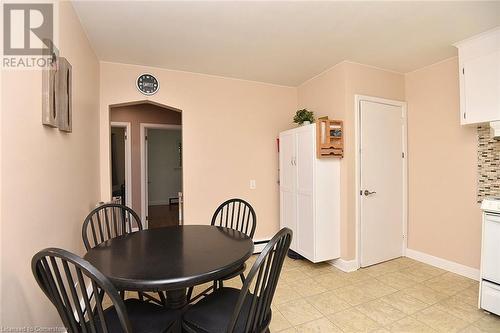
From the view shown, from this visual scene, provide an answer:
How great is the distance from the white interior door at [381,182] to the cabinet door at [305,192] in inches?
25.2

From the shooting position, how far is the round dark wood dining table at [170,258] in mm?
1101

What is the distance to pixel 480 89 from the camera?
228cm

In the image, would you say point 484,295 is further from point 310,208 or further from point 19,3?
point 19,3

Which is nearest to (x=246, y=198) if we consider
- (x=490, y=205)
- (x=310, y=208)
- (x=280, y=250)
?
(x=310, y=208)

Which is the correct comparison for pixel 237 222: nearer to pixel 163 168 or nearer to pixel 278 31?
pixel 278 31

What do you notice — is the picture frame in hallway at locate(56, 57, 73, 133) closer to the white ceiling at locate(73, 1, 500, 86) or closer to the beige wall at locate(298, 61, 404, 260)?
the white ceiling at locate(73, 1, 500, 86)

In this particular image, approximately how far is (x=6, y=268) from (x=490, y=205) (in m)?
3.17

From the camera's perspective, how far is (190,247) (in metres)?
1.53

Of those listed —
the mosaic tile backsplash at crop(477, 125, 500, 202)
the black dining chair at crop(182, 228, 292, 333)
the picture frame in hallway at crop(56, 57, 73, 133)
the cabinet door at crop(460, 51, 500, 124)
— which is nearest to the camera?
the black dining chair at crop(182, 228, 292, 333)

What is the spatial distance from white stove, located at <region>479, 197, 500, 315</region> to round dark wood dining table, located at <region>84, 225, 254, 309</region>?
6.60ft

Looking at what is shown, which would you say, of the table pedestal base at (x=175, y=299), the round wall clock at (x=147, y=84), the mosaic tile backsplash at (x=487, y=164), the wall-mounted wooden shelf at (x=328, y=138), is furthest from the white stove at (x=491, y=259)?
the round wall clock at (x=147, y=84)

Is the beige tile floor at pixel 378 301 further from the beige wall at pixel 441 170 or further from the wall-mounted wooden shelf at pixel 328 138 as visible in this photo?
the wall-mounted wooden shelf at pixel 328 138

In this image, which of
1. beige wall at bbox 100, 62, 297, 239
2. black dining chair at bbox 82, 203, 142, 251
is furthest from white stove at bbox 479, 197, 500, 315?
black dining chair at bbox 82, 203, 142, 251

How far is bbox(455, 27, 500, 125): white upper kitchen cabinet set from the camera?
7.15 feet
